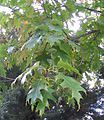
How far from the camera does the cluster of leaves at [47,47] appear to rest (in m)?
1.21

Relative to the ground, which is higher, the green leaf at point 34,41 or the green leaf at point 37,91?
the green leaf at point 34,41

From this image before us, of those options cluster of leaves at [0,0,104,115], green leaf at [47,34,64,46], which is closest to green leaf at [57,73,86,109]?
cluster of leaves at [0,0,104,115]

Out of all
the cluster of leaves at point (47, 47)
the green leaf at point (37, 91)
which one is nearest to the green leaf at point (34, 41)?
the cluster of leaves at point (47, 47)

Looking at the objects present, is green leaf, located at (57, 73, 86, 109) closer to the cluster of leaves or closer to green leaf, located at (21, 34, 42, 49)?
the cluster of leaves

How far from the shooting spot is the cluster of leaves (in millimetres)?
1211

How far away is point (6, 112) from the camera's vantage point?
749cm

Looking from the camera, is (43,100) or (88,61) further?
(88,61)

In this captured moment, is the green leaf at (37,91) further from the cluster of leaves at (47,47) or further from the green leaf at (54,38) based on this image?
the green leaf at (54,38)

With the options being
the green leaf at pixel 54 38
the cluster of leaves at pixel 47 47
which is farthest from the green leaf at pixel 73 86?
the green leaf at pixel 54 38

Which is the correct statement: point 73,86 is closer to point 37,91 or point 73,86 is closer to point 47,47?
point 37,91

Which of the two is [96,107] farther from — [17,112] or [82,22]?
[82,22]

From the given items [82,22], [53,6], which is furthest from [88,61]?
[53,6]

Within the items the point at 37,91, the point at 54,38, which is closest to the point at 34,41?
the point at 54,38

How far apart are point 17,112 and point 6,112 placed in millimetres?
613
